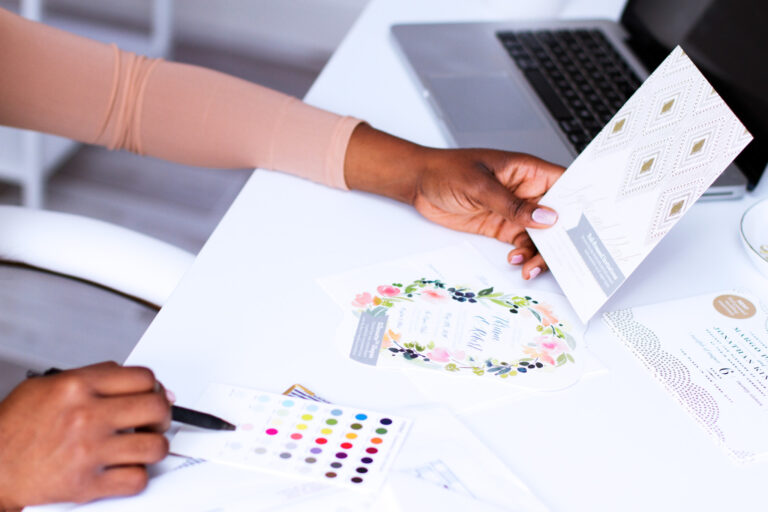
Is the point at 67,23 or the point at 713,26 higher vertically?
the point at 67,23

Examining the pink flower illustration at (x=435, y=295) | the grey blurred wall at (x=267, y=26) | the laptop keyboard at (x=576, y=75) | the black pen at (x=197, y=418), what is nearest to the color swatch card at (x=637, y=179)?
the pink flower illustration at (x=435, y=295)

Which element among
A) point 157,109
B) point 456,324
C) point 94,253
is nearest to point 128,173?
point 157,109

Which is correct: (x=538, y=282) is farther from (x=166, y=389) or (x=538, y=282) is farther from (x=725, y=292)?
(x=166, y=389)

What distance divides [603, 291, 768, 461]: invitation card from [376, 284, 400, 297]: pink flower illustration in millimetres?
216

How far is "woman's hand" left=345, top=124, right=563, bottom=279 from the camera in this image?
875 mm

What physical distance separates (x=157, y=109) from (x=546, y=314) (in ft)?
1.74

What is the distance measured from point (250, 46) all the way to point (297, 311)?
2.05 meters

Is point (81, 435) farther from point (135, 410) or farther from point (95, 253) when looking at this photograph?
point (95, 253)

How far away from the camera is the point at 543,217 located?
841 mm

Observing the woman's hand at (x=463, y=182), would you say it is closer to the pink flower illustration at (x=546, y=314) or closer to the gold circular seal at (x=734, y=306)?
the pink flower illustration at (x=546, y=314)

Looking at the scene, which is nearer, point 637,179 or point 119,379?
point 119,379

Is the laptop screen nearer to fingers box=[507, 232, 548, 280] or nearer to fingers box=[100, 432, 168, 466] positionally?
fingers box=[507, 232, 548, 280]

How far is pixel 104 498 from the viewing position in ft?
1.96

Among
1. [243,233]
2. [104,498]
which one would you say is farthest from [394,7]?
[104,498]
